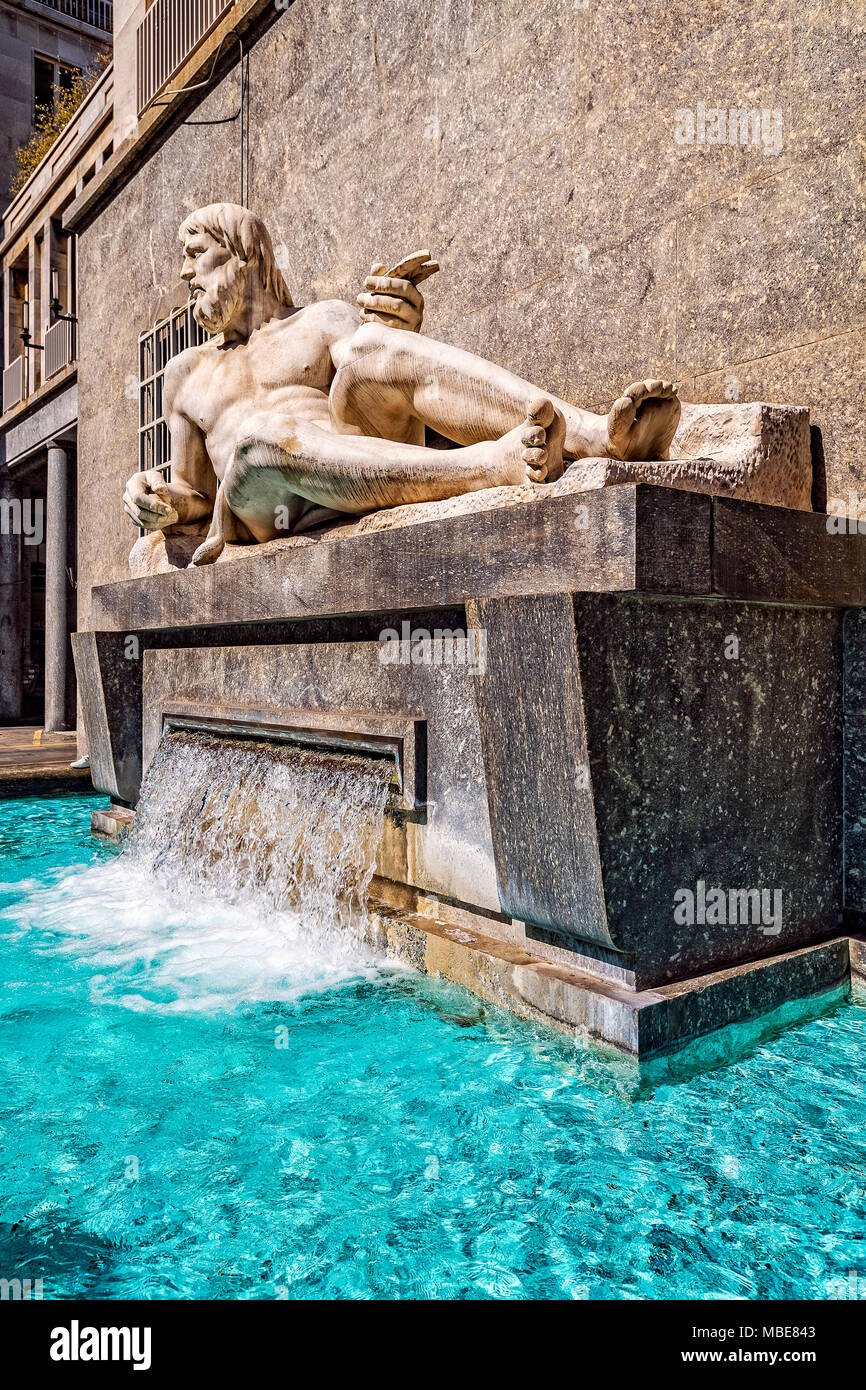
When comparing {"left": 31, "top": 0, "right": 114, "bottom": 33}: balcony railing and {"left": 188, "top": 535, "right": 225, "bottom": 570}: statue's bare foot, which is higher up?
{"left": 31, "top": 0, "right": 114, "bottom": 33}: balcony railing

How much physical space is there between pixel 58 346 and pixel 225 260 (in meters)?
11.1

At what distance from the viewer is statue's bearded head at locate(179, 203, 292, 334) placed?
15.3ft

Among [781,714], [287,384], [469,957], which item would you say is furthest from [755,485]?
[287,384]

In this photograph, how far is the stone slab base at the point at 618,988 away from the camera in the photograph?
94.4 inches

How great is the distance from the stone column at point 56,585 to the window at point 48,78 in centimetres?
932

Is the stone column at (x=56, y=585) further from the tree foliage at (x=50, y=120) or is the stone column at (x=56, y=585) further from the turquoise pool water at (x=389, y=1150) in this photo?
the turquoise pool water at (x=389, y=1150)

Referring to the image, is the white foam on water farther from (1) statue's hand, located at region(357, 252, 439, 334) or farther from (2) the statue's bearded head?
(2) the statue's bearded head

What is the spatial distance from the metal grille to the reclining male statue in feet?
9.98

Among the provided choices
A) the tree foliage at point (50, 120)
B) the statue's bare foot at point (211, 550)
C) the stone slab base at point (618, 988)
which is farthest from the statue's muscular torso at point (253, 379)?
the tree foliage at point (50, 120)

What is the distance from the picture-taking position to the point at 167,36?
8484 mm

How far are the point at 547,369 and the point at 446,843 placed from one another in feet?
7.91

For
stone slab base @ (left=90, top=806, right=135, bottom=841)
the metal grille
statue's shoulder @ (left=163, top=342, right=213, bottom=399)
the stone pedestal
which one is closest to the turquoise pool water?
the stone pedestal

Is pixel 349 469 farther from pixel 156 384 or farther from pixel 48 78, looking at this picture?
pixel 48 78

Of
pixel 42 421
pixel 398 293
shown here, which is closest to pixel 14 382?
pixel 42 421
